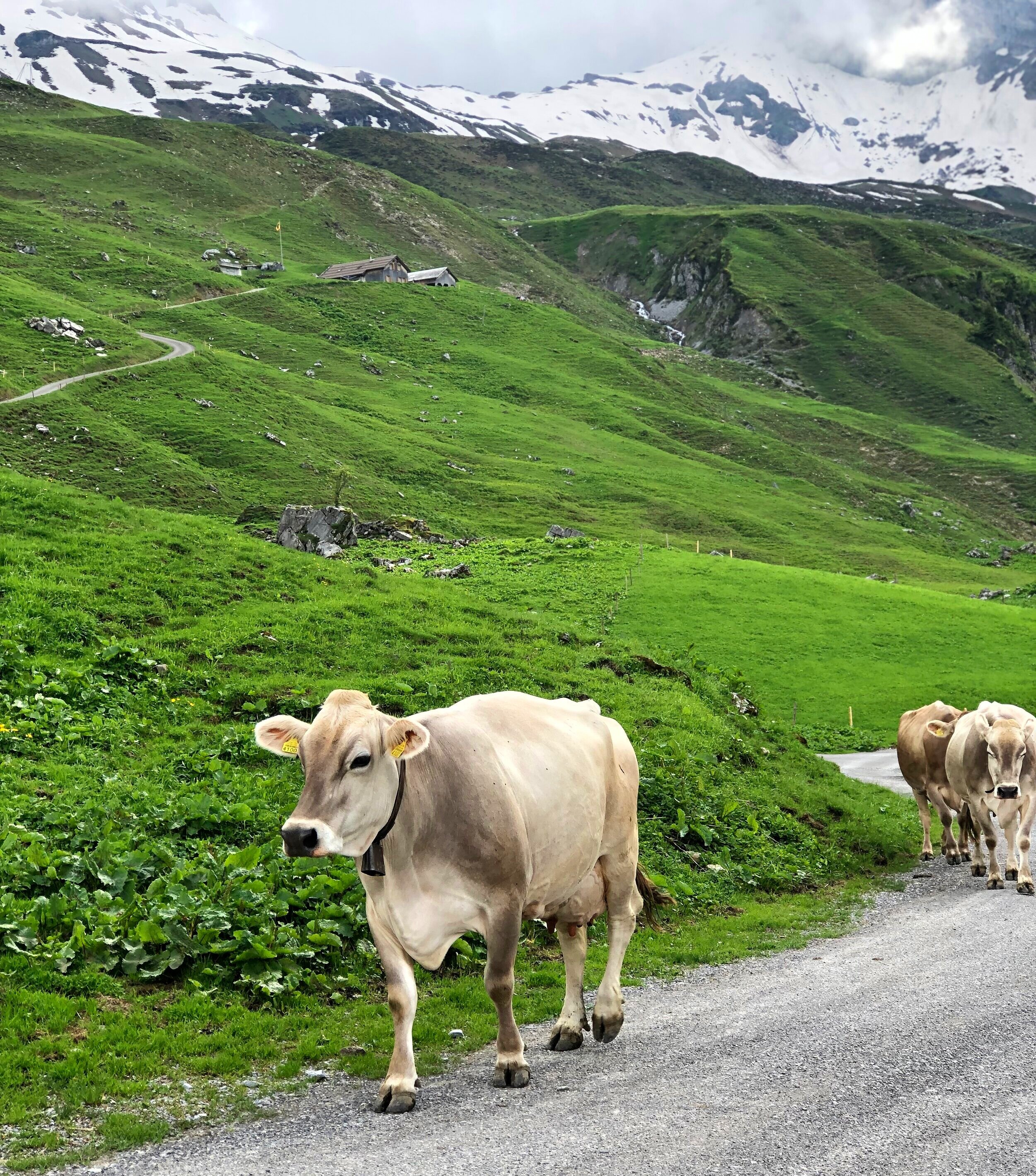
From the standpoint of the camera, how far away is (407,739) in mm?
8070

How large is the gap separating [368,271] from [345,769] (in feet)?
445

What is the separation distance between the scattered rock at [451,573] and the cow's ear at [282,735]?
1374 inches

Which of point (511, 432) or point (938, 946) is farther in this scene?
point (511, 432)

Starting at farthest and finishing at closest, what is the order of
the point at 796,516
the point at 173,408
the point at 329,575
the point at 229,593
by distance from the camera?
the point at 796,516 < the point at 173,408 < the point at 329,575 < the point at 229,593


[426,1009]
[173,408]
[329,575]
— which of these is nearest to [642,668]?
[329,575]

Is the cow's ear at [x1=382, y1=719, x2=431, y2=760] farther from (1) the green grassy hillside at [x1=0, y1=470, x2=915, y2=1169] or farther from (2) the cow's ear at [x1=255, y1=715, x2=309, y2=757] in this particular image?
(1) the green grassy hillside at [x1=0, y1=470, x2=915, y2=1169]

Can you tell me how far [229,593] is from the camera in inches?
1047

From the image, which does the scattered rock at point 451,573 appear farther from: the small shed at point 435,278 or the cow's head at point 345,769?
the small shed at point 435,278

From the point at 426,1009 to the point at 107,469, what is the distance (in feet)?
171

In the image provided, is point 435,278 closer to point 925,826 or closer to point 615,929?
point 925,826

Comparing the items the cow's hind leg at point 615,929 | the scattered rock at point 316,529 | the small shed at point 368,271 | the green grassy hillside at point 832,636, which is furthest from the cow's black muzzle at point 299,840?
the small shed at point 368,271

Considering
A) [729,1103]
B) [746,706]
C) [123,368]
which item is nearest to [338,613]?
[746,706]

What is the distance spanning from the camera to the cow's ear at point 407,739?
805cm

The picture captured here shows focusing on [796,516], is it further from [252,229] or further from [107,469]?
[252,229]
